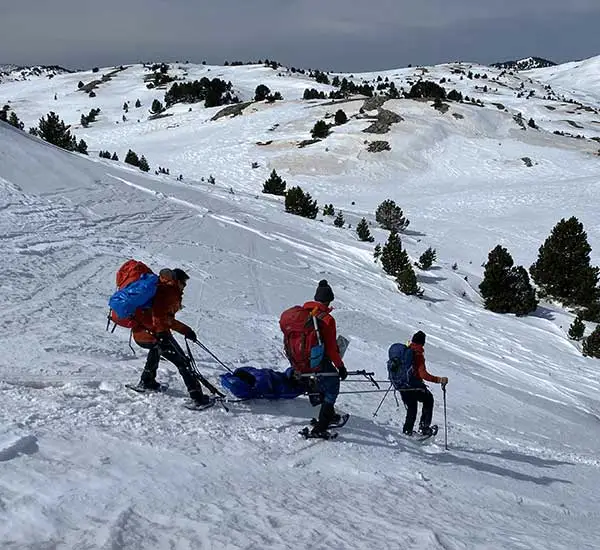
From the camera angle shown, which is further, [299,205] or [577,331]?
[299,205]

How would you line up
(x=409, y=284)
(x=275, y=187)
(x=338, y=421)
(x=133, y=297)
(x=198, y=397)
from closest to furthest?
(x=133, y=297) < (x=198, y=397) < (x=338, y=421) < (x=409, y=284) < (x=275, y=187)

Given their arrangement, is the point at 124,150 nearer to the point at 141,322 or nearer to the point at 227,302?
the point at 227,302

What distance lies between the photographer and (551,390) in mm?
12133

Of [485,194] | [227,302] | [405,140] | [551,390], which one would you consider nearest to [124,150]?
[405,140]

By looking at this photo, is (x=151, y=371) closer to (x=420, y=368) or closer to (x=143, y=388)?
(x=143, y=388)

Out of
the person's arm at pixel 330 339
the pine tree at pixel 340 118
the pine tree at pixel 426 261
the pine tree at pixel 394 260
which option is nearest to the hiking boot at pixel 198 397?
the person's arm at pixel 330 339

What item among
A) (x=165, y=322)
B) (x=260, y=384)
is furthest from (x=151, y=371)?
(x=260, y=384)

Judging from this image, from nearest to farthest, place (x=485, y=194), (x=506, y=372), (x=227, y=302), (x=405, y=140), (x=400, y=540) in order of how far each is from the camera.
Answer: (x=400, y=540)
(x=227, y=302)
(x=506, y=372)
(x=485, y=194)
(x=405, y=140)

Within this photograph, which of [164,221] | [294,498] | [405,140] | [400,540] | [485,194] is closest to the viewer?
[400,540]

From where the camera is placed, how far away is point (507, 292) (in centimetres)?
1833

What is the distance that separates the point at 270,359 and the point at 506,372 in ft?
21.1

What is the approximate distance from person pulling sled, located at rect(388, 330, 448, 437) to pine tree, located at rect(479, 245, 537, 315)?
12.4 metres

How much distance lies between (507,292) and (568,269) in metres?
3.78

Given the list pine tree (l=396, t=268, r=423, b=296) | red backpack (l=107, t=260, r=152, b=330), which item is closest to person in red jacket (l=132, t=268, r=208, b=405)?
red backpack (l=107, t=260, r=152, b=330)
